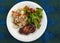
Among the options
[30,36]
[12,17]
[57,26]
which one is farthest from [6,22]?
[57,26]

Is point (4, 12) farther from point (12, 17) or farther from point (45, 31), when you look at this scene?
point (45, 31)

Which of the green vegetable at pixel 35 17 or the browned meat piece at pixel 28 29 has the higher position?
the green vegetable at pixel 35 17

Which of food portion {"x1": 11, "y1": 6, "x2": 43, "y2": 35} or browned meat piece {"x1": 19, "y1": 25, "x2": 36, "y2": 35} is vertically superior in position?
food portion {"x1": 11, "y1": 6, "x2": 43, "y2": 35}

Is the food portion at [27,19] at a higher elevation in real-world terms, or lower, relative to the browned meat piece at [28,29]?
higher

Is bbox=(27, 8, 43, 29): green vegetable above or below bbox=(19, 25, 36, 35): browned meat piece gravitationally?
above

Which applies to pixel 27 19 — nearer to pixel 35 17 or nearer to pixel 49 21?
pixel 35 17
